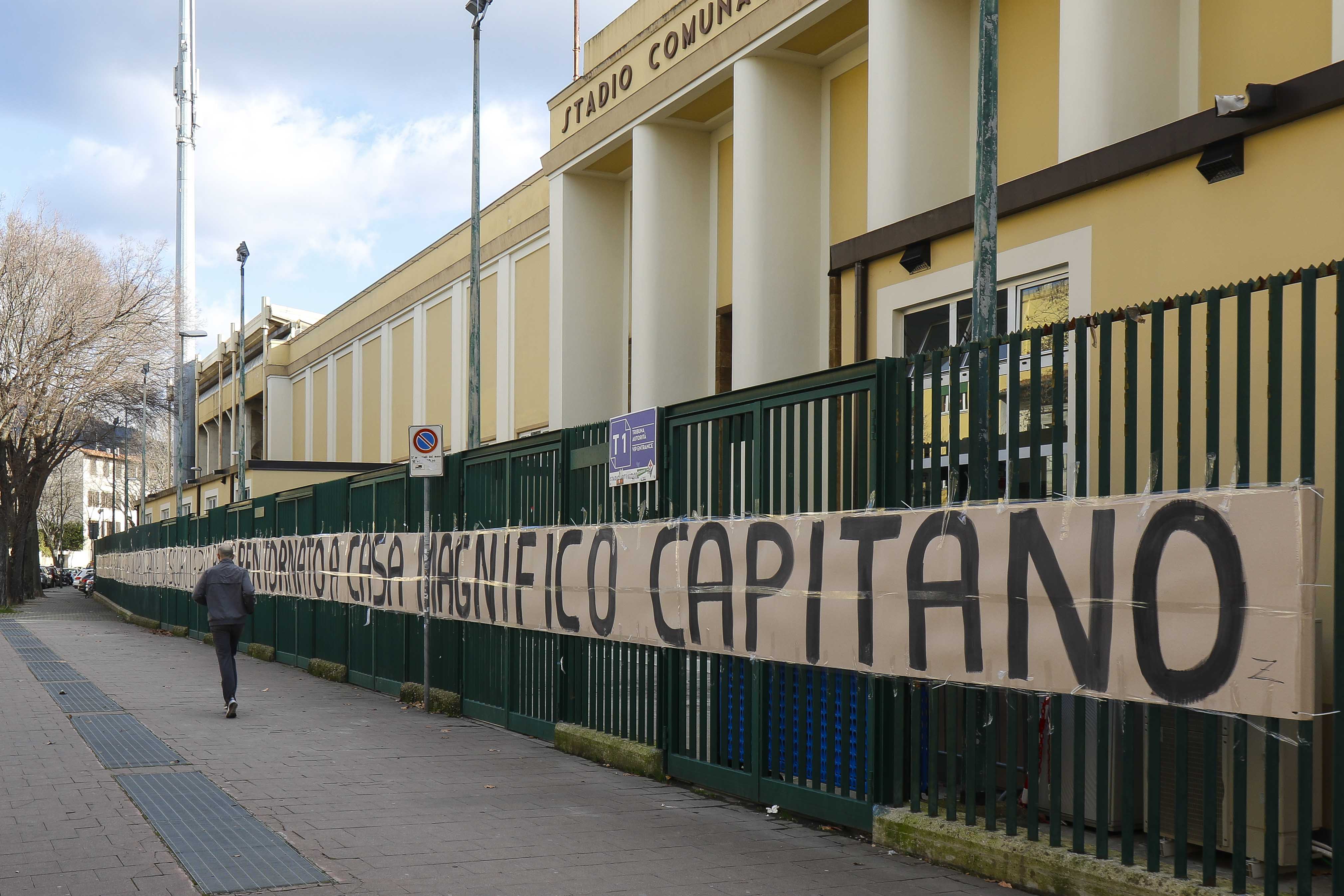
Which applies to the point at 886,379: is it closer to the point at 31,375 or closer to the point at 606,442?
the point at 606,442

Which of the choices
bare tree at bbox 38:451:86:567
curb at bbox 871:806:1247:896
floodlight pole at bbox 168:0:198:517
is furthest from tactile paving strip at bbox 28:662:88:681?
bare tree at bbox 38:451:86:567

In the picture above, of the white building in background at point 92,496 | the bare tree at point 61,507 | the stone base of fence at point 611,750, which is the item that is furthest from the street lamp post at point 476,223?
the white building in background at point 92,496

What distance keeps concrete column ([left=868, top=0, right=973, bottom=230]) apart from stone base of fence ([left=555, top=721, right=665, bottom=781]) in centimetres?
705

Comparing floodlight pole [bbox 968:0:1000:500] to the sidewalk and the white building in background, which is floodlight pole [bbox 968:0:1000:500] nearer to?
the sidewalk

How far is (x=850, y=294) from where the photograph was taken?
588 inches

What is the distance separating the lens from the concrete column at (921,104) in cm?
1485

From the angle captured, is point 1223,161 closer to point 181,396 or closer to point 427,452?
point 427,452

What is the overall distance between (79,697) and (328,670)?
11.6 ft

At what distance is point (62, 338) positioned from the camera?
141ft

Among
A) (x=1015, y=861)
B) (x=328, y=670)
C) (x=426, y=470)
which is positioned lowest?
(x=328, y=670)

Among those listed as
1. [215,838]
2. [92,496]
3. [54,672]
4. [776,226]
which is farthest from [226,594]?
[92,496]

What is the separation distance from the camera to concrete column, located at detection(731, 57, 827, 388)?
17.7 meters

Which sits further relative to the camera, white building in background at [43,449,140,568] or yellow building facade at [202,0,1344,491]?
white building in background at [43,449,140,568]

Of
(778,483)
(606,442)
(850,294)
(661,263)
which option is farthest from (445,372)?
(778,483)
